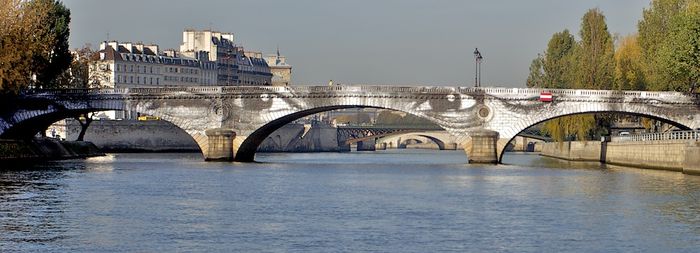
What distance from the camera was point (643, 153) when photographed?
3440 inches

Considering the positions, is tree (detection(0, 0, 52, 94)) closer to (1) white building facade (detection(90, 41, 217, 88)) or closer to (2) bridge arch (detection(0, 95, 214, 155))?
(2) bridge arch (detection(0, 95, 214, 155))

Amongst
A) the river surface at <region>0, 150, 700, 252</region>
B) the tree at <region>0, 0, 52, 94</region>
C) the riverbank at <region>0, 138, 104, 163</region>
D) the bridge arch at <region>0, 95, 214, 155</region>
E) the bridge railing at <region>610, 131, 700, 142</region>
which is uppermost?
the tree at <region>0, 0, 52, 94</region>

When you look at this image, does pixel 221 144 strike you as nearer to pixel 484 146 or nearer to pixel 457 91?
pixel 457 91

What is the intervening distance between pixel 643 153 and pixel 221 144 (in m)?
29.4

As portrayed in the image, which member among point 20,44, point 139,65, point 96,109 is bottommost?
point 96,109

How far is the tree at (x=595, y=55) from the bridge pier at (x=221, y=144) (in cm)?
2964

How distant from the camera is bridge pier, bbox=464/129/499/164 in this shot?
3703 inches

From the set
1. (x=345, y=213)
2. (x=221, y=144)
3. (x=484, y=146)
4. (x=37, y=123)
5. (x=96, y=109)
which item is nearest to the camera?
(x=345, y=213)

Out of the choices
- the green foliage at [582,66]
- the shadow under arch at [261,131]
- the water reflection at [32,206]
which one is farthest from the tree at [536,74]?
the water reflection at [32,206]

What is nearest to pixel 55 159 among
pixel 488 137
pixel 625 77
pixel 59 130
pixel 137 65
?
pixel 488 137

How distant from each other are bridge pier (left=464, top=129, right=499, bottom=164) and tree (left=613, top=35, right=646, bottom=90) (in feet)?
54.2

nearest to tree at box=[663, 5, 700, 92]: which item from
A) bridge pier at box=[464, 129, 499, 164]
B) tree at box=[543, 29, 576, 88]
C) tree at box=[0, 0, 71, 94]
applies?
bridge pier at box=[464, 129, 499, 164]

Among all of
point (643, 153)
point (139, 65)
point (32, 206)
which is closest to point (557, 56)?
point (643, 153)

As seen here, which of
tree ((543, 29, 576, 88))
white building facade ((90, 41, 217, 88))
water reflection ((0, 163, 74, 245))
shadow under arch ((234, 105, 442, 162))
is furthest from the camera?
white building facade ((90, 41, 217, 88))
